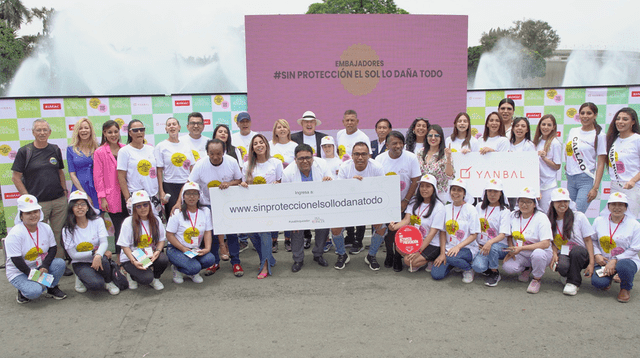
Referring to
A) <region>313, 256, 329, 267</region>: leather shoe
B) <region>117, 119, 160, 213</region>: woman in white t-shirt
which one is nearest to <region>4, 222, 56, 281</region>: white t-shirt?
<region>117, 119, 160, 213</region>: woman in white t-shirt

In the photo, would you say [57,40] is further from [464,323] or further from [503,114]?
[464,323]

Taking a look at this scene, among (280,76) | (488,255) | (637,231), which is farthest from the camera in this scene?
(280,76)

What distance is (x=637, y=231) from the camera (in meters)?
4.20

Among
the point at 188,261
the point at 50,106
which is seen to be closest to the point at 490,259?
the point at 188,261

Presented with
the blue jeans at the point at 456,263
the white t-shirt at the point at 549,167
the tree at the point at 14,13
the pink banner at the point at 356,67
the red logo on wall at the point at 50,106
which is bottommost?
the blue jeans at the point at 456,263

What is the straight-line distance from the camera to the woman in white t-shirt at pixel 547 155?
5.24 meters

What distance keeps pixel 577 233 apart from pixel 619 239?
0.37 m

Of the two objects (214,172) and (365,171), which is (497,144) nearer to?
(365,171)

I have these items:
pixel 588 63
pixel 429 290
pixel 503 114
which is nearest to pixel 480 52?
pixel 588 63

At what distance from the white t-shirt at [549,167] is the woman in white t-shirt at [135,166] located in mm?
4850

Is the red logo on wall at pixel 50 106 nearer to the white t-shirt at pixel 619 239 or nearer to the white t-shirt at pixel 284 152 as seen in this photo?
the white t-shirt at pixel 284 152

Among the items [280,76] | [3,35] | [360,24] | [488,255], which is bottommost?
[488,255]

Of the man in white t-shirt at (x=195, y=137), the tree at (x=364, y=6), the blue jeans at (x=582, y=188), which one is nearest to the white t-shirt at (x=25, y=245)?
the man in white t-shirt at (x=195, y=137)

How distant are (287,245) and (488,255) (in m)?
2.73
